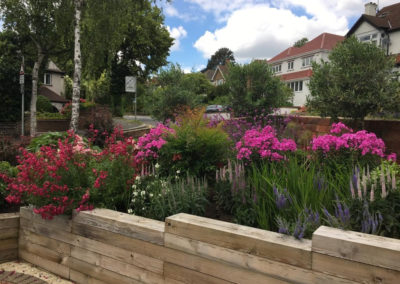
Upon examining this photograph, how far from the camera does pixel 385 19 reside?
92.0 feet

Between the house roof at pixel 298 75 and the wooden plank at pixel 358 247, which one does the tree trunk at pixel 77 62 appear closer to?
the wooden plank at pixel 358 247

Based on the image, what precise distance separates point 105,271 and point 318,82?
5766 mm

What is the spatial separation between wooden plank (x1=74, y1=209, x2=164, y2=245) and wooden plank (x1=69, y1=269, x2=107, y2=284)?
0.49 metres

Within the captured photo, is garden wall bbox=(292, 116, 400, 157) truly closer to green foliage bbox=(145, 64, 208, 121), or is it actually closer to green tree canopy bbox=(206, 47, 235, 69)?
green foliage bbox=(145, 64, 208, 121)

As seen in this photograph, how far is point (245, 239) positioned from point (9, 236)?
2691 millimetres

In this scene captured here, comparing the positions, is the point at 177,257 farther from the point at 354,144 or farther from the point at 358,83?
the point at 358,83

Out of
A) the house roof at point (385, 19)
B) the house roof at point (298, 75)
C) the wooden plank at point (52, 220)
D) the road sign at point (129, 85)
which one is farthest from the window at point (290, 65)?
the wooden plank at point (52, 220)

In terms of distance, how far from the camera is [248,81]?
9344 millimetres

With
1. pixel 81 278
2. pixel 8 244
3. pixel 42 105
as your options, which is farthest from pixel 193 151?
pixel 42 105

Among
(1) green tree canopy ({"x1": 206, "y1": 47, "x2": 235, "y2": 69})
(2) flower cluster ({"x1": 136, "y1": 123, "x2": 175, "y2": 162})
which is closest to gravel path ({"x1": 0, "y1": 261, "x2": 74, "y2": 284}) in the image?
Answer: (2) flower cluster ({"x1": 136, "y1": 123, "x2": 175, "y2": 162})

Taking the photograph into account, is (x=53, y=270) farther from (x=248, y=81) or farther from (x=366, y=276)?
(x=248, y=81)

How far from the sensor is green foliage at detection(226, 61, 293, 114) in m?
9.25

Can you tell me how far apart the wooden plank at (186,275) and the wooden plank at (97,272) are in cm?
36

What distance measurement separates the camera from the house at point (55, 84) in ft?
96.7
